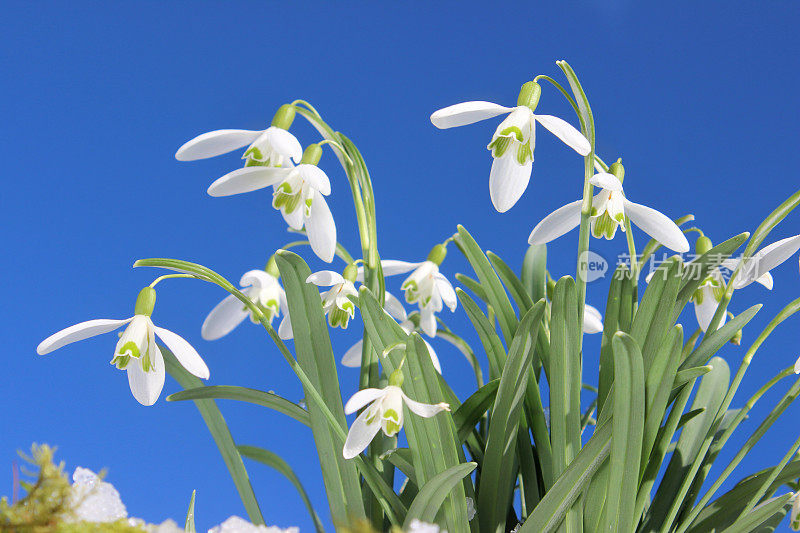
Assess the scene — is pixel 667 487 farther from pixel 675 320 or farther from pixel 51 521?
pixel 51 521

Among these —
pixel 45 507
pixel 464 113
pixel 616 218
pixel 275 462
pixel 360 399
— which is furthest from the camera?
pixel 275 462

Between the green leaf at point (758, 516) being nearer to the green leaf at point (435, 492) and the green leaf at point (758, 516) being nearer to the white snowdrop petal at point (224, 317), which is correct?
the green leaf at point (435, 492)

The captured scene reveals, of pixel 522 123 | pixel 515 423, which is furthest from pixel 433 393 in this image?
pixel 522 123

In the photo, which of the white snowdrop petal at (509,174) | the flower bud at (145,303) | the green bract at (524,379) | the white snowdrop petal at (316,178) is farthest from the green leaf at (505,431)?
the flower bud at (145,303)

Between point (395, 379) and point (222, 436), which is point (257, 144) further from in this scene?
point (222, 436)

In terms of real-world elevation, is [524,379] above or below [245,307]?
below

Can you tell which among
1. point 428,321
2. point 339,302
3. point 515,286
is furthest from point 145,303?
point 515,286

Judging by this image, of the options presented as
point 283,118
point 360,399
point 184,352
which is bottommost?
point 360,399
